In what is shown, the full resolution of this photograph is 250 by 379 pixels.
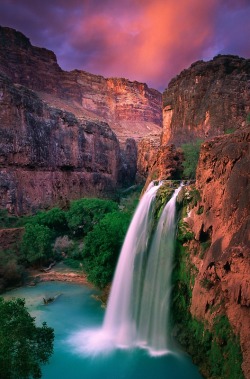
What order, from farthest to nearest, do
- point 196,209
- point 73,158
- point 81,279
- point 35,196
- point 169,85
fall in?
point 73,158
point 169,85
point 35,196
point 81,279
point 196,209

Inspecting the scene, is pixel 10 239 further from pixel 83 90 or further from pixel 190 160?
pixel 83 90

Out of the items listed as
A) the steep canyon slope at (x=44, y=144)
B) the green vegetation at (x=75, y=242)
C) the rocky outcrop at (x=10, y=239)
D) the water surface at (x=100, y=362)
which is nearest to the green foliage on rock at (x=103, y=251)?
the green vegetation at (x=75, y=242)

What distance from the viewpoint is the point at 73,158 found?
1908 inches

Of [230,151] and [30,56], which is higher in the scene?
[30,56]

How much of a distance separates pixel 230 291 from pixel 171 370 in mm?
4361

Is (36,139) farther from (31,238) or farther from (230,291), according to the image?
(230,291)

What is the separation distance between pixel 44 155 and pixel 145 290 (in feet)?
105

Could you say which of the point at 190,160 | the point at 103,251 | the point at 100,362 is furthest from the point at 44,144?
the point at 100,362

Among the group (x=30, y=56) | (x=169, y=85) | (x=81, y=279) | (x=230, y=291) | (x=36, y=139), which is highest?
(x=30, y=56)

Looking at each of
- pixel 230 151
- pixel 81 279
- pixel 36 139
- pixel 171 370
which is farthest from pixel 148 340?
pixel 36 139

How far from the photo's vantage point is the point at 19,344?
765 centimetres

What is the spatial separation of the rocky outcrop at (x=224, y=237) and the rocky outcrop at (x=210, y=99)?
1857 centimetres

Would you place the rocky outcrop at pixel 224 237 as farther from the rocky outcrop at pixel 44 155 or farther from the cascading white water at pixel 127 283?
the rocky outcrop at pixel 44 155

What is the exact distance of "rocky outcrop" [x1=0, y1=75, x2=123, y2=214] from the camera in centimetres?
3641
